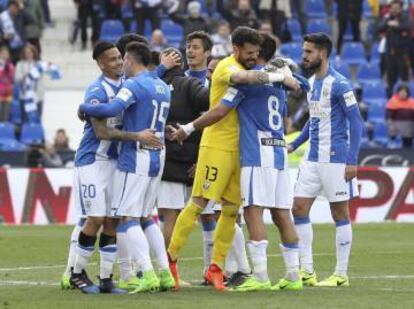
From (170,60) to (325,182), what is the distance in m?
1.93

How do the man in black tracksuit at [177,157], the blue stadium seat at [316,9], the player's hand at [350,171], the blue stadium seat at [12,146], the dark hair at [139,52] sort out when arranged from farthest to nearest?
the blue stadium seat at [316,9] < the blue stadium seat at [12,146] < the man in black tracksuit at [177,157] < the player's hand at [350,171] < the dark hair at [139,52]

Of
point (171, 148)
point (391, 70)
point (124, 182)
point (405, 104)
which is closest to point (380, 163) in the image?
point (405, 104)

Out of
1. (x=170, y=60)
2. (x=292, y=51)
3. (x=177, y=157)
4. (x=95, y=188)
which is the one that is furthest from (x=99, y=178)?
(x=292, y=51)

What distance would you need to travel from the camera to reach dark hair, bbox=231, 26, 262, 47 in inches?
527

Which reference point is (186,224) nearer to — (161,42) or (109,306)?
(109,306)

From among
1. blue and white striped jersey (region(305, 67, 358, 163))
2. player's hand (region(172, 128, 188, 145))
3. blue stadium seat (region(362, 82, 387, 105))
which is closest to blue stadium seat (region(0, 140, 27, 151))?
blue stadium seat (region(362, 82, 387, 105))

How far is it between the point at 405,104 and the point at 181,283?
1644 centimetres

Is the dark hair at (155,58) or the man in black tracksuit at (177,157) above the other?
the dark hair at (155,58)

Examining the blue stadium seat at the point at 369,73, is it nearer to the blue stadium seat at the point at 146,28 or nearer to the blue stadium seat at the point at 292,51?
the blue stadium seat at the point at 292,51

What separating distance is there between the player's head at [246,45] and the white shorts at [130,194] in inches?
54.4

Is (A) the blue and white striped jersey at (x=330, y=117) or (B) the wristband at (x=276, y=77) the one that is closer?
(B) the wristband at (x=276, y=77)

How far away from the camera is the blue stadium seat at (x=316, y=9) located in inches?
1356

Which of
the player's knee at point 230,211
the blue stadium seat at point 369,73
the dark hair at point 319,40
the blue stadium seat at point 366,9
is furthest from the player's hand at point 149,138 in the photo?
the blue stadium seat at point 366,9

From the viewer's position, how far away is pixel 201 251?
734 inches
